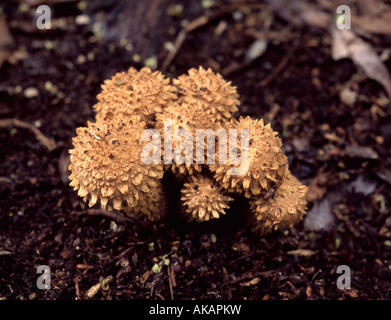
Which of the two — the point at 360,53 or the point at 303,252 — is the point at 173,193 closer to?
the point at 303,252

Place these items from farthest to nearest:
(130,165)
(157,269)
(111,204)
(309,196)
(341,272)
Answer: (309,196) < (341,272) < (157,269) < (111,204) < (130,165)

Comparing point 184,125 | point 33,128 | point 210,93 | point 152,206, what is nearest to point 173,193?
point 152,206

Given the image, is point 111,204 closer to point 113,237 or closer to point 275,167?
point 113,237

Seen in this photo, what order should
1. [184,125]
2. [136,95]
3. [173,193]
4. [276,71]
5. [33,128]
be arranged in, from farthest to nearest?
[276,71]
[33,128]
[173,193]
[136,95]
[184,125]

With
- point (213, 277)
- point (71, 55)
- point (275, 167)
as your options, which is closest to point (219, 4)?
point (71, 55)

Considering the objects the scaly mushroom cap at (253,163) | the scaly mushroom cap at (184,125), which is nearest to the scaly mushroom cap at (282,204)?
the scaly mushroom cap at (253,163)

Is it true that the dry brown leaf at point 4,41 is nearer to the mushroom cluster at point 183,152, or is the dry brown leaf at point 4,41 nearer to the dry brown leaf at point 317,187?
the mushroom cluster at point 183,152

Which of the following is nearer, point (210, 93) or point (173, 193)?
point (210, 93)
